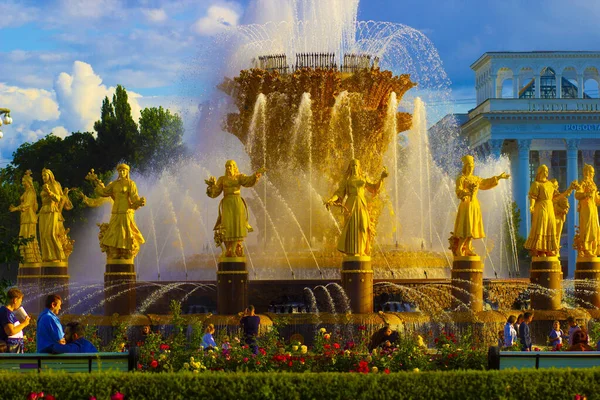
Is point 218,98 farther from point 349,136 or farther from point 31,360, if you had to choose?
point 31,360

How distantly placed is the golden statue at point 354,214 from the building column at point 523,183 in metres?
43.9

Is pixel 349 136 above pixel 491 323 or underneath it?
above

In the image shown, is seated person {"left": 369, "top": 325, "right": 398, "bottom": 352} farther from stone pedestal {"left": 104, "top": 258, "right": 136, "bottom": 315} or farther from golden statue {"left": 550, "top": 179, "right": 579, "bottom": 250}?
golden statue {"left": 550, "top": 179, "right": 579, "bottom": 250}

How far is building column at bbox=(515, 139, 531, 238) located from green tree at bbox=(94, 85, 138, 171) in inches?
842

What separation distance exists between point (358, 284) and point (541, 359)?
7572 millimetres

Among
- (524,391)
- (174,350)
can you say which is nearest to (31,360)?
(174,350)

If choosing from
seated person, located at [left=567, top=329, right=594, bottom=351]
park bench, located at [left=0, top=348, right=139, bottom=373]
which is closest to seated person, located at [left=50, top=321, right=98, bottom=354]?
park bench, located at [left=0, top=348, right=139, bottom=373]

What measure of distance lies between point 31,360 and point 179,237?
14699mm

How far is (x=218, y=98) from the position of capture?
26250mm

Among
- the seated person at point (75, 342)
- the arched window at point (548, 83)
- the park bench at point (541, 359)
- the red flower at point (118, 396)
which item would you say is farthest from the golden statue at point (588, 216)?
the arched window at point (548, 83)

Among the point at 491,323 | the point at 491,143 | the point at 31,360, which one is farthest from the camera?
the point at 491,143

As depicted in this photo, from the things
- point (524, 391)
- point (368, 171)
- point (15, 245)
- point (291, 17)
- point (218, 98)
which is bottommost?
point (524, 391)

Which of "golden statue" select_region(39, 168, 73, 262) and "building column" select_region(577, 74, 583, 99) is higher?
"building column" select_region(577, 74, 583, 99)

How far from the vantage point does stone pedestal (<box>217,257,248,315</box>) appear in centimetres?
1908
